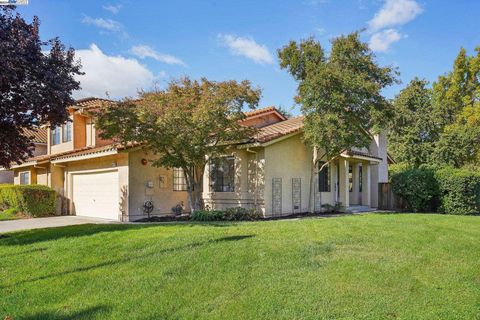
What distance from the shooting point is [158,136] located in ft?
45.3

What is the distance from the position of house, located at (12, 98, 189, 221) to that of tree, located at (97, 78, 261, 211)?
135 cm

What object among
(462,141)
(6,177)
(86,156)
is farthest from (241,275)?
(6,177)

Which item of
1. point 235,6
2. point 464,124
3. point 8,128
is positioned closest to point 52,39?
point 8,128

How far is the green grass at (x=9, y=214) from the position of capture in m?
17.8

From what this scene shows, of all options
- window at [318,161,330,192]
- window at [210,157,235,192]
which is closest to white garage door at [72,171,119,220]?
window at [210,157,235,192]

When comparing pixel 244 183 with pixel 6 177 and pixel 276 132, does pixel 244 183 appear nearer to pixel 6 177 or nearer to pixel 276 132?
pixel 276 132

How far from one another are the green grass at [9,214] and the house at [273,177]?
928 centimetres

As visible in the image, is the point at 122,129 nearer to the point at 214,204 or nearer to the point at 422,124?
the point at 214,204

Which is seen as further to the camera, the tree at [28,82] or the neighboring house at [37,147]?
the neighboring house at [37,147]

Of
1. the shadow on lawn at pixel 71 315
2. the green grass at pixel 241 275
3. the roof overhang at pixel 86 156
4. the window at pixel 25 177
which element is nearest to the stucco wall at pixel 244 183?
the roof overhang at pixel 86 156

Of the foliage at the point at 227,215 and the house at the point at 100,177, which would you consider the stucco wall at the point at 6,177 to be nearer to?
the house at the point at 100,177

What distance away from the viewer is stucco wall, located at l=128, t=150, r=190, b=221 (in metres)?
15.9

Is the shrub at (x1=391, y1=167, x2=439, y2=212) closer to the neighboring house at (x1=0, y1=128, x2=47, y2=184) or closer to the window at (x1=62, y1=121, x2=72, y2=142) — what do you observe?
the window at (x1=62, y1=121, x2=72, y2=142)

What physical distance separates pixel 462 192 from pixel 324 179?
20.6ft
